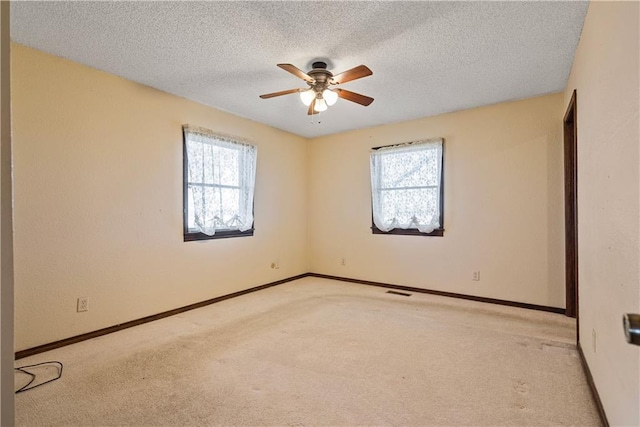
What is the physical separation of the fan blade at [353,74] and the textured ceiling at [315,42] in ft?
0.67

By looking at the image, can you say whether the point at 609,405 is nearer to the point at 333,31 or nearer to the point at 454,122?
the point at 333,31

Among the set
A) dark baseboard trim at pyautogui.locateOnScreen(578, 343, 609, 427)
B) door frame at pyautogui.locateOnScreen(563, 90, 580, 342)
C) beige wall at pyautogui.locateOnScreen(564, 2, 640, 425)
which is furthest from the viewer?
door frame at pyautogui.locateOnScreen(563, 90, 580, 342)

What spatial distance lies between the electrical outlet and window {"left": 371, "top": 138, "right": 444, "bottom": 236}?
3.40 meters

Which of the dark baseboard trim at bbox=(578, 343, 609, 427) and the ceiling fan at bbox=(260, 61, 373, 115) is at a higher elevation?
the ceiling fan at bbox=(260, 61, 373, 115)

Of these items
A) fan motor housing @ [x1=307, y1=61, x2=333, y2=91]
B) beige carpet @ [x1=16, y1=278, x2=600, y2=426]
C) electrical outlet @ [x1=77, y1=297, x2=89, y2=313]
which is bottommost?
beige carpet @ [x1=16, y1=278, x2=600, y2=426]

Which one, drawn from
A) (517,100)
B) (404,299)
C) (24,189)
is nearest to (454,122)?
(517,100)

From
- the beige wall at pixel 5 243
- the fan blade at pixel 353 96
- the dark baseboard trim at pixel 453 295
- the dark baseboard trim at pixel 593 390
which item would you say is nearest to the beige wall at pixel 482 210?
the dark baseboard trim at pixel 453 295

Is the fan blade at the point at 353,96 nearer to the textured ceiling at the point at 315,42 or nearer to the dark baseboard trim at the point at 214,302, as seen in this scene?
the textured ceiling at the point at 315,42

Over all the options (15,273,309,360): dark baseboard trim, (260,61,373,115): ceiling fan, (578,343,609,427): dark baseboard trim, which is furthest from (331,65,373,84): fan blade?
(15,273,309,360): dark baseboard trim

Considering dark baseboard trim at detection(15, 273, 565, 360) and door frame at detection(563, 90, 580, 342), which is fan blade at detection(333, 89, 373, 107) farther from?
dark baseboard trim at detection(15, 273, 565, 360)

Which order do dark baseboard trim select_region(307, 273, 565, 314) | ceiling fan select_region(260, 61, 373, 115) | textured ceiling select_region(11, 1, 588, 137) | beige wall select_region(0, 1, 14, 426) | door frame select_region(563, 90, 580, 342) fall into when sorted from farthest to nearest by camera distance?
1. dark baseboard trim select_region(307, 273, 565, 314)
2. door frame select_region(563, 90, 580, 342)
3. ceiling fan select_region(260, 61, 373, 115)
4. textured ceiling select_region(11, 1, 588, 137)
5. beige wall select_region(0, 1, 14, 426)

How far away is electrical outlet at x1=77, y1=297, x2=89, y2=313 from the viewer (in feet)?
8.81

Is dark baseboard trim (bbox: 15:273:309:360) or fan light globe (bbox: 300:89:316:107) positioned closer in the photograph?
dark baseboard trim (bbox: 15:273:309:360)

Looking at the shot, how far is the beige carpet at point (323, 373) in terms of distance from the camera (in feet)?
5.56
